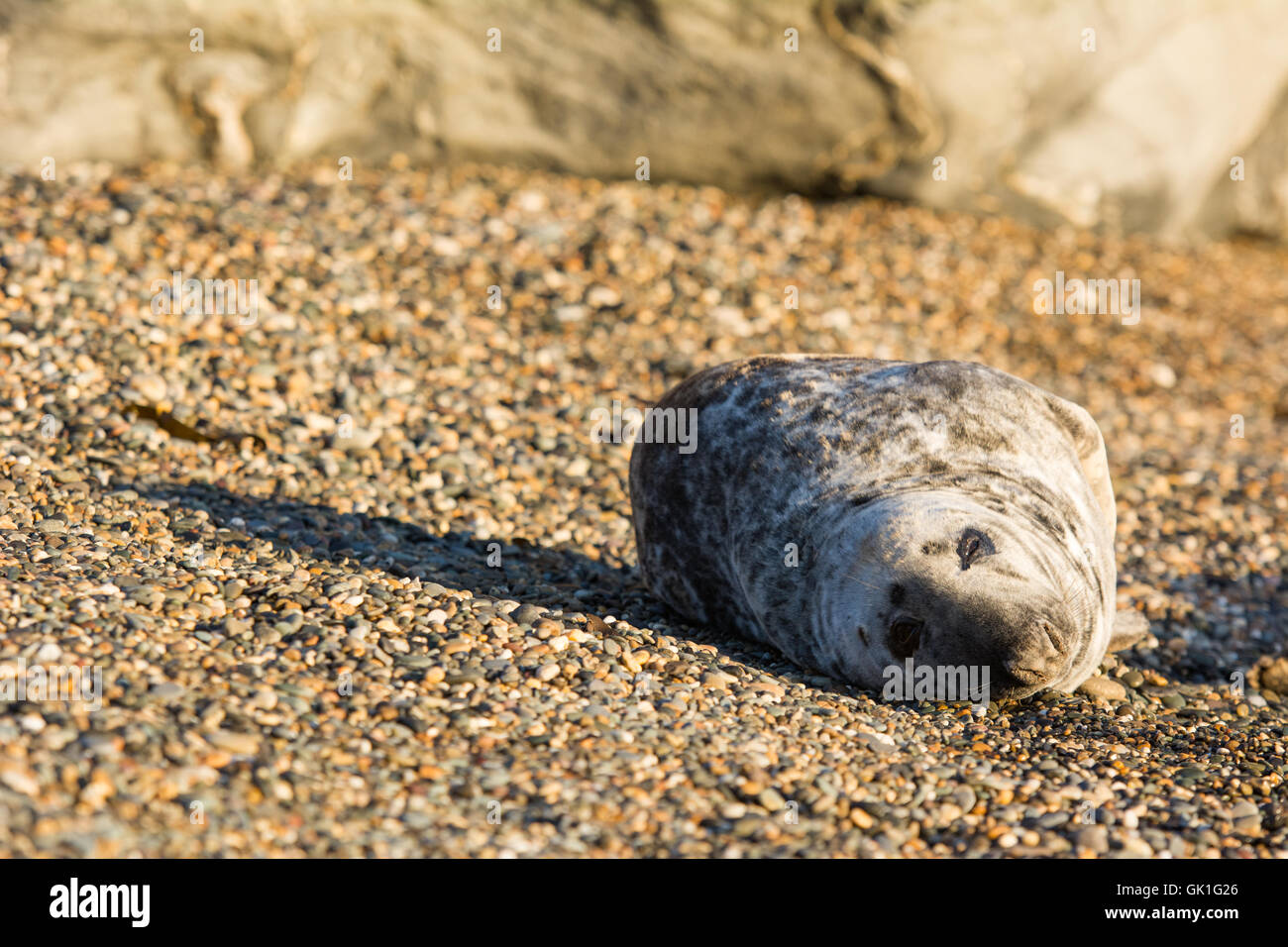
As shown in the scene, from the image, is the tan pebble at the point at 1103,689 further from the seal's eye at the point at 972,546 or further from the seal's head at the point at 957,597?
the seal's eye at the point at 972,546

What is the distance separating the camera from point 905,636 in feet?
15.5

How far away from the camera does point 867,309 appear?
9.87m

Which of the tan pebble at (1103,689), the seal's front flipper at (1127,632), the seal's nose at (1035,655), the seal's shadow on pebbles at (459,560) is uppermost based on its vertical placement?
the seal's shadow on pebbles at (459,560)

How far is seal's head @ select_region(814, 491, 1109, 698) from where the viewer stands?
458 cm

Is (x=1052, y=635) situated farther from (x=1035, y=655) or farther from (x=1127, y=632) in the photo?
(x=1127, y=632)

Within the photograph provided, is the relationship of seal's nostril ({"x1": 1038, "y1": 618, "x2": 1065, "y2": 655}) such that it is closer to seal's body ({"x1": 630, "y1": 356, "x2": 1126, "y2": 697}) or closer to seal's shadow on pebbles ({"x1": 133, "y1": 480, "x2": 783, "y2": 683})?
seal's body ({"x1": 630, "y1": 356, "x2": 1126, "y2": 697})

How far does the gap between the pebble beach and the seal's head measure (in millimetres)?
265

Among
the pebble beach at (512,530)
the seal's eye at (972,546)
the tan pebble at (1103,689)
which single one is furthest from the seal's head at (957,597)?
the tan pebble at (1103,689)

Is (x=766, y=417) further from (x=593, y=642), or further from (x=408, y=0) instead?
(x=408, y=0)

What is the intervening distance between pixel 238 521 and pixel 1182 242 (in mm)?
9643

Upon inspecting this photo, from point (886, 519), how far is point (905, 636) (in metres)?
0.45

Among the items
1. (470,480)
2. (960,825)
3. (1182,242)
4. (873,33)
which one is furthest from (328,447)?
(1182,242)

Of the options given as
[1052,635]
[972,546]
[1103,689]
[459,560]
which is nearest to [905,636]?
[972,546]

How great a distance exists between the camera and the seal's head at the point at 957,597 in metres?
4.58
